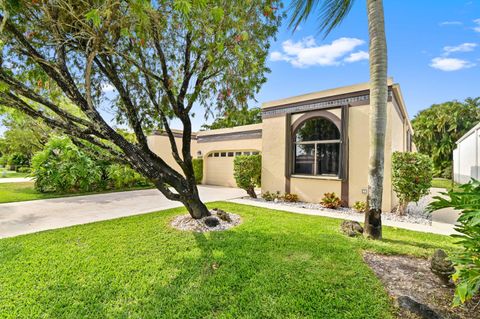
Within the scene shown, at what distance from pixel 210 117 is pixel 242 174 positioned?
213 inches

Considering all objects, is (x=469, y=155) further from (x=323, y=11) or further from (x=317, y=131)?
(x=323, y=11)

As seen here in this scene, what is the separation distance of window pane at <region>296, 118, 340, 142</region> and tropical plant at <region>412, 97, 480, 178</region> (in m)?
25.9

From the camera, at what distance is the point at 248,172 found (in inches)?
449

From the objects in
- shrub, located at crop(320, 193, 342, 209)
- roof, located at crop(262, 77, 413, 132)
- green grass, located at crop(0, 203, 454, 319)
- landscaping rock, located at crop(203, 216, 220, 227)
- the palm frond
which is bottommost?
green grass, located at crop(0, 203, 454, 319)

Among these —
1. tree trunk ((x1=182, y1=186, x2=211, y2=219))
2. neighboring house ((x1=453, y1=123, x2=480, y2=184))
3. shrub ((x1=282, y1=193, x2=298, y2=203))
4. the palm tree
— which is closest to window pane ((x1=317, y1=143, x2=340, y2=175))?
shrub ((x1=282, y1=193, x2=298, y2=203))

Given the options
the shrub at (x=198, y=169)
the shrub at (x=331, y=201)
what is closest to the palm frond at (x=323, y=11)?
the shrub at (x=331, y=201)

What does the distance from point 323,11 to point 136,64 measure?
15.7 ft

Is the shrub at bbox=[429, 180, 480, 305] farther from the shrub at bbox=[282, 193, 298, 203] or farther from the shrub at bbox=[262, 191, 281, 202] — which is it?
the shrub at bbox=[262, 191, 281, 202]

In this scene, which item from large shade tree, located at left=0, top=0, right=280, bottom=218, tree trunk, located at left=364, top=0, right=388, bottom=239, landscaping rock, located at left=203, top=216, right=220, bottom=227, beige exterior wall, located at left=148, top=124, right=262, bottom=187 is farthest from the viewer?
beige exterior wall, located at left=148, top=124, right=262, bottom=187

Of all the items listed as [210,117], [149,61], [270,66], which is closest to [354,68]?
[270,66]

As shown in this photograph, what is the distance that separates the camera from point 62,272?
155 inches

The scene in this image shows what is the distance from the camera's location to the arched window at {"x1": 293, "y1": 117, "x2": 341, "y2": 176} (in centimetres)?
967

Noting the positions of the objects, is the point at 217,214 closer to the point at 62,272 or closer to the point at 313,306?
the point at 62,272

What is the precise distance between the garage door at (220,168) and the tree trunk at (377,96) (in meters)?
11.0
